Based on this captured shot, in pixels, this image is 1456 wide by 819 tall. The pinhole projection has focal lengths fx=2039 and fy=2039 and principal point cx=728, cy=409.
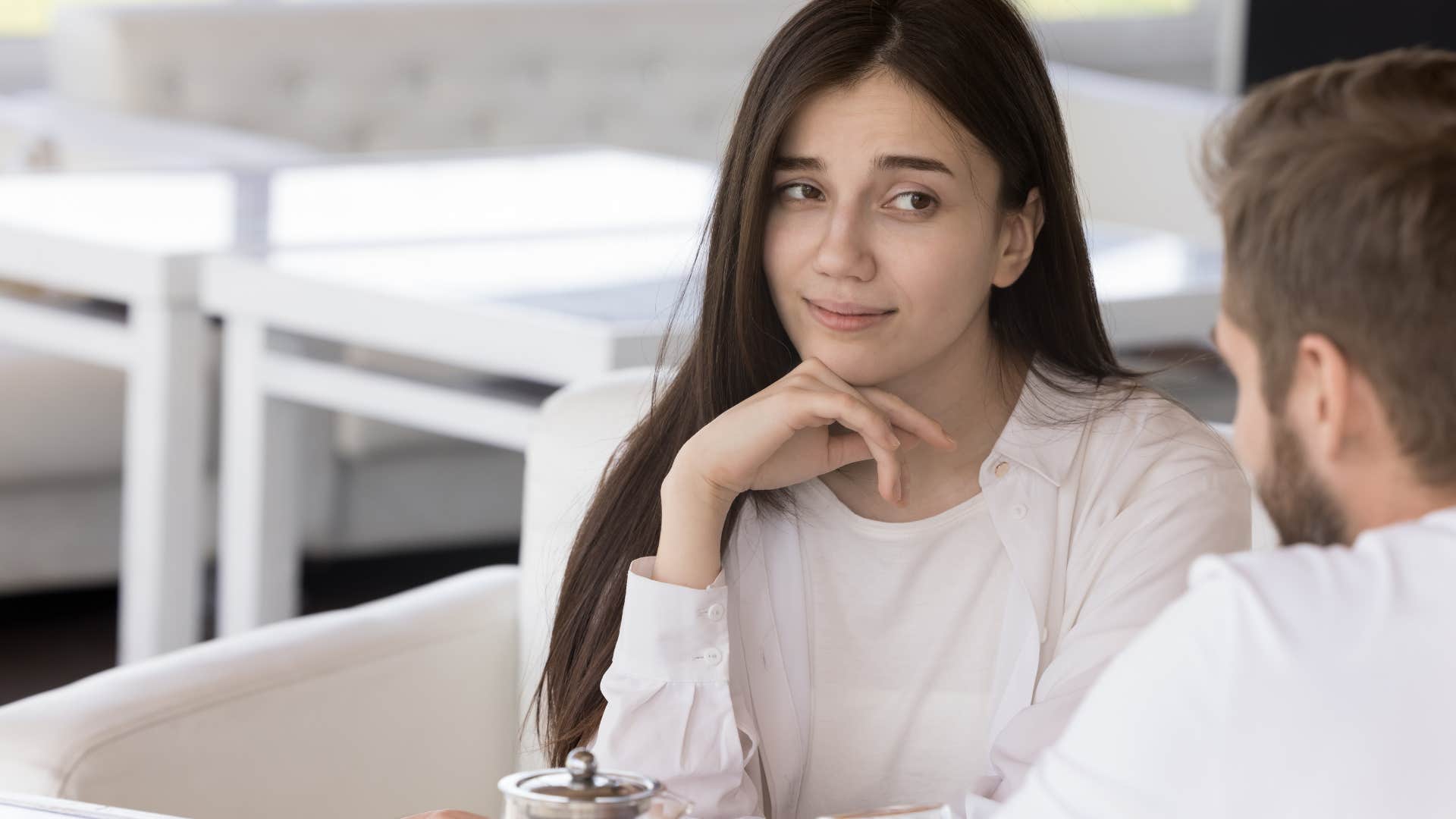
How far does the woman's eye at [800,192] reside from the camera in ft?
4.51

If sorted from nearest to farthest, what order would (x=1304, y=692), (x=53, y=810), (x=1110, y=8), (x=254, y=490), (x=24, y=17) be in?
(x=1304, y=692)
(x=53, y=810)
(x=254, y=490)
(x=24, y=17)
(x=1110, y=8)

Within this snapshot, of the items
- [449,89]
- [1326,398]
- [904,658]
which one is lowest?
[904,658]

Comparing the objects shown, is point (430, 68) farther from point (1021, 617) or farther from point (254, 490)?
point (1021, 617)

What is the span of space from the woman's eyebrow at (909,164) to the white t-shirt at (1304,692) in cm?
57

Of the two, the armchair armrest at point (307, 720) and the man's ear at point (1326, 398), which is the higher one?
the man's ear at point (1326, 398)

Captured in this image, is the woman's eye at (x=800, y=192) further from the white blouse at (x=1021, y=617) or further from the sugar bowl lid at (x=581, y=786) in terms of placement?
the sugar bowl lid at (x=581, y=786)

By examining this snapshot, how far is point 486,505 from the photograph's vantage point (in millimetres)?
3402

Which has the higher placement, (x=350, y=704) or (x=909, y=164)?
(x=909, y=164)

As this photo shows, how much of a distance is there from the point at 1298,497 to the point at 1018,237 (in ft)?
1.86

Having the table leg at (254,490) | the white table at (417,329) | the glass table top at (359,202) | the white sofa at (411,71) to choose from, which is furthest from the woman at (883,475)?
the white sofa at (411,71)

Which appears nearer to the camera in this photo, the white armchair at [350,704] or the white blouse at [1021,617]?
the white blouse at [1021,617]

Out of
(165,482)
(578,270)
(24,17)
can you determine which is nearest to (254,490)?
(165,482)

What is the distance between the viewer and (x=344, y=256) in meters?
2.48

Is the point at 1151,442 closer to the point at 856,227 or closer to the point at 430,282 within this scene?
the point at 856,227
